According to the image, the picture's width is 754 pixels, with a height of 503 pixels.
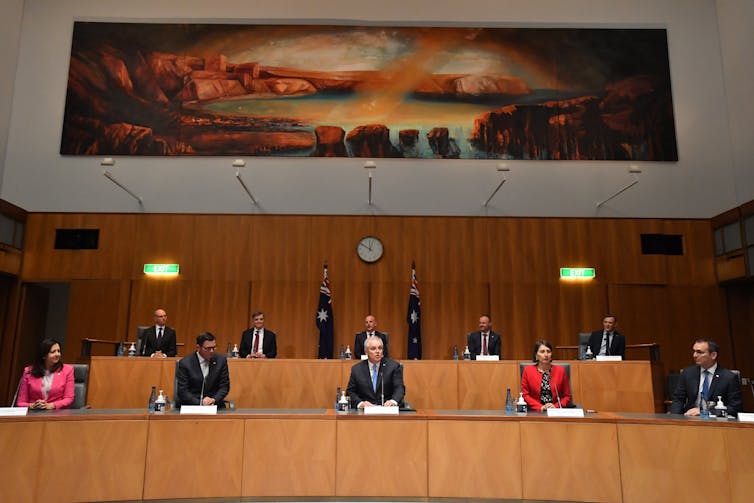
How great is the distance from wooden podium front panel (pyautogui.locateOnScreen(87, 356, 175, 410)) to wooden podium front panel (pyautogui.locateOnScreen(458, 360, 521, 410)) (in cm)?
352

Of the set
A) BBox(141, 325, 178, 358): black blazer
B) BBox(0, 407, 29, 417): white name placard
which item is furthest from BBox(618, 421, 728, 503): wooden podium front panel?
BBox(141, 325, 178, 358): black blazer

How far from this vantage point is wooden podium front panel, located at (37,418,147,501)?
422 centimetres

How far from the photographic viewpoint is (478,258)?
10.3 meters

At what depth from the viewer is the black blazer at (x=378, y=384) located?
5.39 metres

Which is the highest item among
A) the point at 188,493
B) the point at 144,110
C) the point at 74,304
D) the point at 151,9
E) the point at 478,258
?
the point at 151,9

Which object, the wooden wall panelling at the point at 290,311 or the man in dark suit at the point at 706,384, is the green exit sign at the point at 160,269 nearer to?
the wooden wall panelling at the point at 290,311

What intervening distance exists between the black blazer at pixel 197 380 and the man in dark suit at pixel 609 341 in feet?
17.2

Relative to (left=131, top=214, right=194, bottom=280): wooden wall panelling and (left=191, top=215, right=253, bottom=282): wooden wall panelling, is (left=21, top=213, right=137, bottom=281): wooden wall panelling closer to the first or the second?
(left=131, top=214, right=194, bottom=280): wooden wall panelling

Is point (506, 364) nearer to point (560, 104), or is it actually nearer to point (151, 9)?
point (560, 104)

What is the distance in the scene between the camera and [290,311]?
10.1m

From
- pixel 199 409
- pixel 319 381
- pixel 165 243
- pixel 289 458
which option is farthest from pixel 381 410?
pixel 165 243

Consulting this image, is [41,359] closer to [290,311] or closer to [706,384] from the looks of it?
[290,311]

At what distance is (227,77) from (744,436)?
971cm

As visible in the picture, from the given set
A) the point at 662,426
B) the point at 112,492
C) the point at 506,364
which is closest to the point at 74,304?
the point at 112,492
